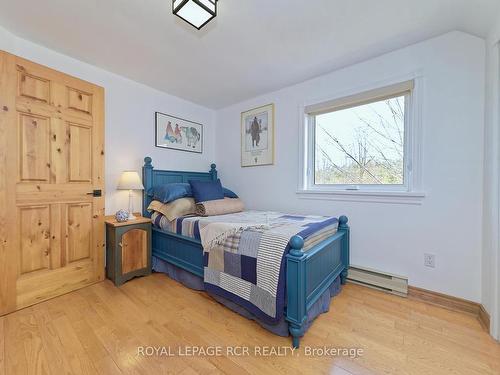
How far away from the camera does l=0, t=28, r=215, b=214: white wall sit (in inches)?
86.5

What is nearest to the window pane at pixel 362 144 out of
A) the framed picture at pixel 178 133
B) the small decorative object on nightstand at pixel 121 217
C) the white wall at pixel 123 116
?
the framed picture at pixel 178 133

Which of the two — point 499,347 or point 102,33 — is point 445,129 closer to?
point 499,347

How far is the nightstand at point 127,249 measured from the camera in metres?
2.21

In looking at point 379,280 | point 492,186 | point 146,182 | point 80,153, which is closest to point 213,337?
point 379,280

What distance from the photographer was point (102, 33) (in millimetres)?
1839

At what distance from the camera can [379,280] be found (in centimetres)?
212

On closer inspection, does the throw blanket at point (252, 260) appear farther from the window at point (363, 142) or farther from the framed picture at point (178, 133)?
the framed picture at point (178, 133)

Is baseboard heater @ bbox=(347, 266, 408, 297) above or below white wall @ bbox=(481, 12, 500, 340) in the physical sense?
below

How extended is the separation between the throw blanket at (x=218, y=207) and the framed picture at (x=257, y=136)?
0.78m

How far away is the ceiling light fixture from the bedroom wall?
1623 millimetres

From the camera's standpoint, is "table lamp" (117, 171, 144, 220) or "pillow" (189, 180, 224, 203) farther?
"pillow" (189, 180, 224, 203)

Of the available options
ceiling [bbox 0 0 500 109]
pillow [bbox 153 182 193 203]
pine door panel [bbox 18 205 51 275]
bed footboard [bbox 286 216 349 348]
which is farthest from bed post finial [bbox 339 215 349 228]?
pine door panel [bbox 18 205 51 275]

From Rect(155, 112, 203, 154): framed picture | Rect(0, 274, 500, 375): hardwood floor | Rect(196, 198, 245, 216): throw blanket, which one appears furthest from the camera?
Rect(155, 112, 203, 154): framed picture

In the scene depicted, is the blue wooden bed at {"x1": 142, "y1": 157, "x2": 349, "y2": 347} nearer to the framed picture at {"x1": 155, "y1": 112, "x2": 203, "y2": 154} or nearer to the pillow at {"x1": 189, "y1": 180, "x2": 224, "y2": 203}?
the framed picture at {"x1": 155, "y1": 112, "x2": 203, "y2": 154}
